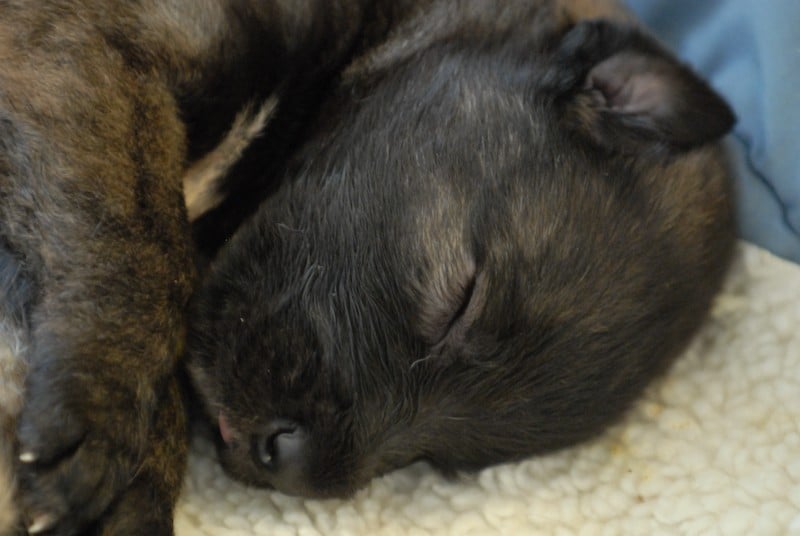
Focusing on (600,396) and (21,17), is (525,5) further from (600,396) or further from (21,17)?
(21,17)

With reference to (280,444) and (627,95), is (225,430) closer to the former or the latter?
(280,444)

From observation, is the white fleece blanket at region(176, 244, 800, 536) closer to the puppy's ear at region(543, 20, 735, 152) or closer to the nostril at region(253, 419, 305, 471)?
the nostril at region(253, 419, 305, 471)

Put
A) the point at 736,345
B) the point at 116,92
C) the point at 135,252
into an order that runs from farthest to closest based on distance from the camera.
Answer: the point at 736,345 < the point at 116,92 < the point at 135,252

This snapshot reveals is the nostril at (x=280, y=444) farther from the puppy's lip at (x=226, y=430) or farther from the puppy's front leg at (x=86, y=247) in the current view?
the puppy's front leg at (x=86, y=247)

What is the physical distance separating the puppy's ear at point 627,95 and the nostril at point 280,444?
2.66 feet

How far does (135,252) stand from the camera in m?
1.64

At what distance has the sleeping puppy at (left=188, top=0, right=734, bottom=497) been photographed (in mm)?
1732

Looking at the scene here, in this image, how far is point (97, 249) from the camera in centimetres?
160

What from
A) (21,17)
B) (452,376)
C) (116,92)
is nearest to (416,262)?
(452,376)

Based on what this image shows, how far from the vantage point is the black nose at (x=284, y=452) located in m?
1.69

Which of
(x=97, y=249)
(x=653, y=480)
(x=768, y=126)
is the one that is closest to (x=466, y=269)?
(x=97, y=249)

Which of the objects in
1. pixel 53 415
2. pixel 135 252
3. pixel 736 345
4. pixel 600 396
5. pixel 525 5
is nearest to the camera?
pixel 53 415

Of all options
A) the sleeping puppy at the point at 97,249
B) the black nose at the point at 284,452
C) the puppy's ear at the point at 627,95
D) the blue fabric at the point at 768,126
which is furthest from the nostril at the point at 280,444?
the blue fabric at the point at 768,126

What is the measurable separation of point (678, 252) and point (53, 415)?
1.22m
